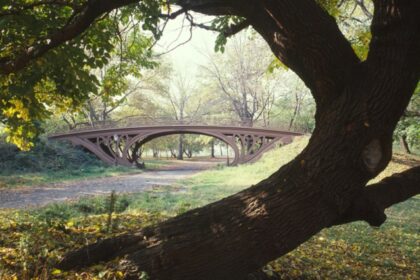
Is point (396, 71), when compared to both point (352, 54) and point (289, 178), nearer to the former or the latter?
point (352, 54)

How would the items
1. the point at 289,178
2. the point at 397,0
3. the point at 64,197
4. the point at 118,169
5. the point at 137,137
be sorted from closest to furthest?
the point at 397,0, the point at 289,178, the point at 64,197, the point at 118,169, the point at 137,137

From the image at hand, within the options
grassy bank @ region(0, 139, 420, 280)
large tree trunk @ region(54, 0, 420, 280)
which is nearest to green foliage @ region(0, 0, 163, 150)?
grassy bank @ region(0, 139, 420, 280)

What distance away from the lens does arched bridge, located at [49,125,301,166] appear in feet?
110

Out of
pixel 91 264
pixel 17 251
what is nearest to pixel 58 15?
pixel 17 251

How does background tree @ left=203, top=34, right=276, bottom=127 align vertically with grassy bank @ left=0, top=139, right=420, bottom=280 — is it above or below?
above

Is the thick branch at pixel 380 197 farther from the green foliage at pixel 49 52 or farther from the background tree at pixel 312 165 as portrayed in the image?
the green foliage at pixel 49 52

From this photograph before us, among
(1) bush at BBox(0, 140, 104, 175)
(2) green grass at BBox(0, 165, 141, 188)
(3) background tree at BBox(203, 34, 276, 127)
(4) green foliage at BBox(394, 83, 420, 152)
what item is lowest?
(2) green grass at BBox(0, 165, 141, 188)

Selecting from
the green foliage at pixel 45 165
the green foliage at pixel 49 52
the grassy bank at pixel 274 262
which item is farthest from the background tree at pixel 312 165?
the green foliage at pixel 45 165

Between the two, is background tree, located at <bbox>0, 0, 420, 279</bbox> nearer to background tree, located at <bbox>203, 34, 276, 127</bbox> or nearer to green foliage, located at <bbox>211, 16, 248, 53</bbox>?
green foliage, located at <bbox>211, 16, 248, 53</bbox>

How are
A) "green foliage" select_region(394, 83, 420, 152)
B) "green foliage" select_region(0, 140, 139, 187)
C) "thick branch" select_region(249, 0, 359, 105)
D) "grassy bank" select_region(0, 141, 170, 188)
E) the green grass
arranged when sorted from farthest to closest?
1. "green foliage" select_region(0, 140, 139, 187)
2. "grassy bank" select_region(0, 141, 170, 188)
3. the green grass
4. "green foliage" select_region(394, 83, 420, 152)
5. "thick branch" select_region(249, 0, 359, 105)

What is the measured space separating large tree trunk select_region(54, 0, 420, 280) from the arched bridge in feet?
98.7

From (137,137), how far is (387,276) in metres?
31.8

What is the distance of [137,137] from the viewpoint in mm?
35188

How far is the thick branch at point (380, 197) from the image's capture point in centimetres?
328
